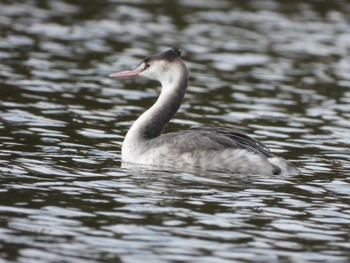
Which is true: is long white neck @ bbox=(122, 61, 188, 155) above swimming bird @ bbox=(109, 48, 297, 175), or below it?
above

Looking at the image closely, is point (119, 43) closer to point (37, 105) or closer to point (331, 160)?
point (37, 105)

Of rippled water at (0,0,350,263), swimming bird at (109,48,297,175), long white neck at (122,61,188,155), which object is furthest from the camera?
long white neck at (122,61,188,155)

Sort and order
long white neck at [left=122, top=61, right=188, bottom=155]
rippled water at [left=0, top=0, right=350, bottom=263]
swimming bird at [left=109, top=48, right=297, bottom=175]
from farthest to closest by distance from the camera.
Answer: long white neck at [left=122, top=61, right=188, bottom=155] → swimming bird at [left=109, top=48, right=297, bottom=175] → rippled water at [left=0, top=0, right=350, bottom=263]

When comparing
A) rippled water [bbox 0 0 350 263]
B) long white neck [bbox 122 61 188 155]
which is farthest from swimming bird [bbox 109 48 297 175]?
rippled water [bbox 0 0 350 263]

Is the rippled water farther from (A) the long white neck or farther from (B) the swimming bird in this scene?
(A) the long white neck

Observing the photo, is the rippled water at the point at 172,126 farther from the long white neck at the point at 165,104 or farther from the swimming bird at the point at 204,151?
the long white neck at the point at 165,104

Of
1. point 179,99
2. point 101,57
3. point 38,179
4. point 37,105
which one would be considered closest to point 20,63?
point 101,57

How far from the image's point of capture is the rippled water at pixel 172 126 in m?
9.00

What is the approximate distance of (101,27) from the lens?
76.9ft

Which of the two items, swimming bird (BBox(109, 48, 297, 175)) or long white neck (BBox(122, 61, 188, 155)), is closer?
swimming bird (BBox(109, 48, 297, 175))

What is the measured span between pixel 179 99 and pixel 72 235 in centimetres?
452

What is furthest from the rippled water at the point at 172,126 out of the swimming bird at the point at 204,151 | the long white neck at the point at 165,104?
the long white neck at the point at 165,104

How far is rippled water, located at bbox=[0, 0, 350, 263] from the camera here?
900cm

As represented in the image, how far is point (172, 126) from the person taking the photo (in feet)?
51.4
